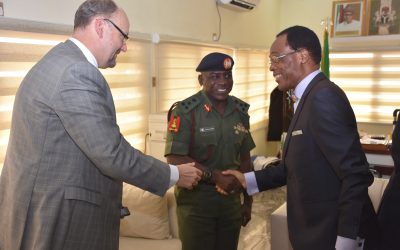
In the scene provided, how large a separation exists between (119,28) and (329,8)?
17.1 feet

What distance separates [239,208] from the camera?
2262 mm

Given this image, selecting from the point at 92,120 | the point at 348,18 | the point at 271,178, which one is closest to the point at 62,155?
the point at 92,120

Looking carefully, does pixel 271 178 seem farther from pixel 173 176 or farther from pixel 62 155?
pixel 62 155

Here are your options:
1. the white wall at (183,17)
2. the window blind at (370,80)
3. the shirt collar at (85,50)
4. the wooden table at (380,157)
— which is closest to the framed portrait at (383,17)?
the window blind at (370,80)

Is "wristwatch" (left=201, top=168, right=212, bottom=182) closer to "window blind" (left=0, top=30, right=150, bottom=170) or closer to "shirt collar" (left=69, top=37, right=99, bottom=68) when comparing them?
"shirt collar" (left=69, top=37, right=99, bottom=68)

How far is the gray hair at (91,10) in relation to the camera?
139 centimetres

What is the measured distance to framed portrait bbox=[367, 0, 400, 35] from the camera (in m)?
5.40

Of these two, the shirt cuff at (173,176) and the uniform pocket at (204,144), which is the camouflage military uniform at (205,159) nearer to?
the uniform pocket at (204,144)

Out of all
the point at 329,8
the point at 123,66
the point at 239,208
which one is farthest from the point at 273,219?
the point at 329,8

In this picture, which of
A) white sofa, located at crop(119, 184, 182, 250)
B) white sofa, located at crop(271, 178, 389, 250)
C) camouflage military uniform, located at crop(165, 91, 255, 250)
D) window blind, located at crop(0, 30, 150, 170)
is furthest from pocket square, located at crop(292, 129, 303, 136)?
window blind, located at crop(0, 30, 150, 170)

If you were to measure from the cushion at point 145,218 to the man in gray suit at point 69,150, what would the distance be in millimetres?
1170

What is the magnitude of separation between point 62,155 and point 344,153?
94 cm

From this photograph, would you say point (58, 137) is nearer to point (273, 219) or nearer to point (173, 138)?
point (173, 138)

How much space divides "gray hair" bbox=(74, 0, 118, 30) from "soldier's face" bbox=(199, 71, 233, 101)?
2.86ft
